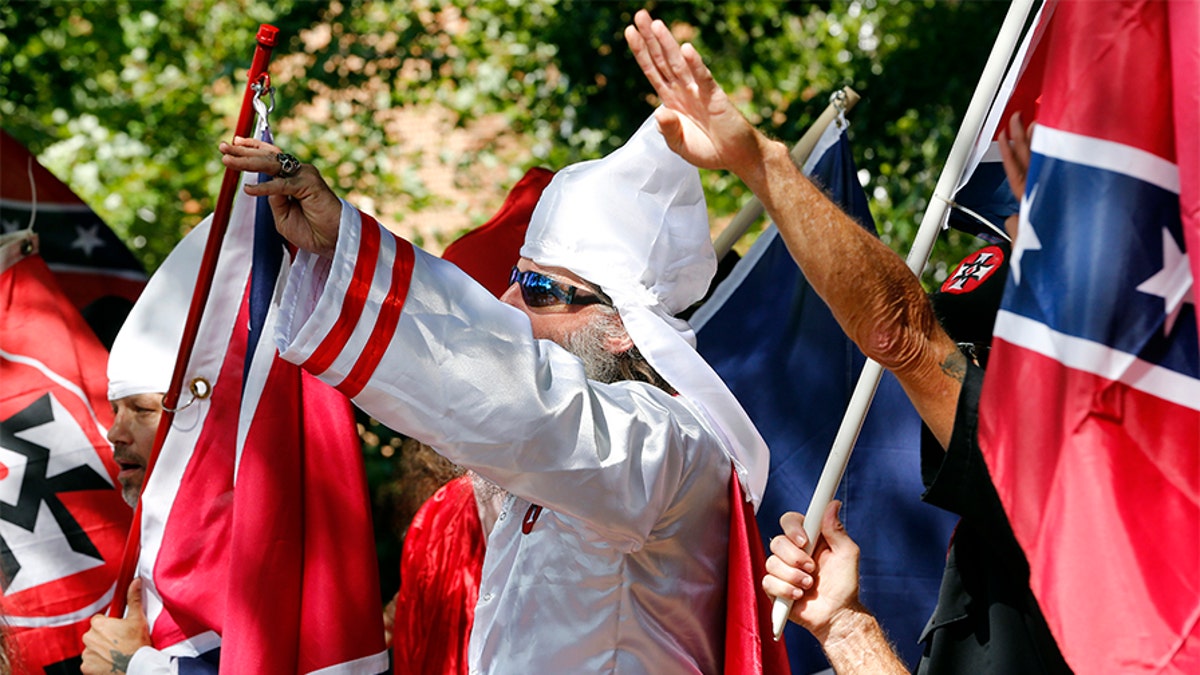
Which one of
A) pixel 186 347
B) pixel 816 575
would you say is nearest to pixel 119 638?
pixel 186 347

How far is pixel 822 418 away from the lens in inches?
140

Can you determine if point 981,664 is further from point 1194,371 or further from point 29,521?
point 29,521

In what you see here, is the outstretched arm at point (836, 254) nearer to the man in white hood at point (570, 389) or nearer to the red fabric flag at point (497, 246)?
the man in white hood at point (570, 389)

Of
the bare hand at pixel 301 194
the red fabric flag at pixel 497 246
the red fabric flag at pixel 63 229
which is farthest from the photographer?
the red fabric flag at pixel 63 229

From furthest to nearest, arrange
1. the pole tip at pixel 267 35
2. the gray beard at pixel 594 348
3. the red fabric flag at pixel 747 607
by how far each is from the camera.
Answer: the gray beard at pixel 594 348
the pole tip at pixel 267 35
the red fabric flag at pixel 747 607

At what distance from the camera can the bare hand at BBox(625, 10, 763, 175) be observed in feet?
6.32

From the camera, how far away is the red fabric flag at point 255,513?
2660 millimetres

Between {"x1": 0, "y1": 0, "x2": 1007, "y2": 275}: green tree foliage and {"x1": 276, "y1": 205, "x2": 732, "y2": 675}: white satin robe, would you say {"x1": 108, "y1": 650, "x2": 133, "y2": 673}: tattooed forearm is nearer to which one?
{"x1": 276, "y1": 205, "x2": 732, "y2": 675}: white satin robe

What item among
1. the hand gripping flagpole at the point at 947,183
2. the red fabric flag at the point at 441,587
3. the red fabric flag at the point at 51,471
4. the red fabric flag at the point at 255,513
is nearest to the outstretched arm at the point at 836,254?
the hand gripping flagpole at the point at 947,183

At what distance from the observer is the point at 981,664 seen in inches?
82.0

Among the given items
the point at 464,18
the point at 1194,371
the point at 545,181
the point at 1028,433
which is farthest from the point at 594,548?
the point at 464,18

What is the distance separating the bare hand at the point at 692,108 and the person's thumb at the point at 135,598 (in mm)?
1761

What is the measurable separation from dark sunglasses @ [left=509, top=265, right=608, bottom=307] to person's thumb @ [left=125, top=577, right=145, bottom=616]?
3.73 ft

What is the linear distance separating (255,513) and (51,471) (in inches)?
46.1
